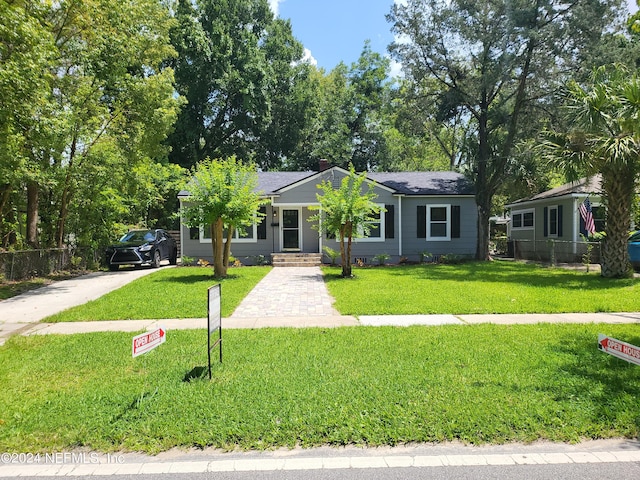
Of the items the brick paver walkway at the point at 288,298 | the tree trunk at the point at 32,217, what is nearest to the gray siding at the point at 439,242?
the brick paver walkway at the point at 288,298

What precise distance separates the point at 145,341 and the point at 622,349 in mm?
4717

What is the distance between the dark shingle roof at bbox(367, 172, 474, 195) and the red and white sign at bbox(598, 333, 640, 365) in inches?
589

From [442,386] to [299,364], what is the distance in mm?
1780

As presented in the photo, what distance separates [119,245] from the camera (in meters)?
16.9

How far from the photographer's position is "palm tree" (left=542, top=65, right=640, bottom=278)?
38.7 feet

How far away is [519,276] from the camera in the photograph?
44.7 ft

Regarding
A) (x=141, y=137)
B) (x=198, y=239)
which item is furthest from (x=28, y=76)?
(x=198, y=239)

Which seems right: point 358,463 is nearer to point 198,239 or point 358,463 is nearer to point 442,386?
point 442,386

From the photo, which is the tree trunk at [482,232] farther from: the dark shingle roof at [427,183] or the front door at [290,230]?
the front door at [290,230]

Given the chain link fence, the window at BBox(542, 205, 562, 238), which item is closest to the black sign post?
the chain link fence

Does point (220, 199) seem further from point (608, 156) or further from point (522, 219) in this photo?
point (522, 219)

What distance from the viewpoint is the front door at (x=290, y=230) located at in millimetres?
19250

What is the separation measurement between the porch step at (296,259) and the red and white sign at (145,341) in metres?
13.2

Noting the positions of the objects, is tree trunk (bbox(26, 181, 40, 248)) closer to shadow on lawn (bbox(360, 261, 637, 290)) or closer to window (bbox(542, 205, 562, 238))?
shadow on lawn (bbox(360, 261, 637, 290))
